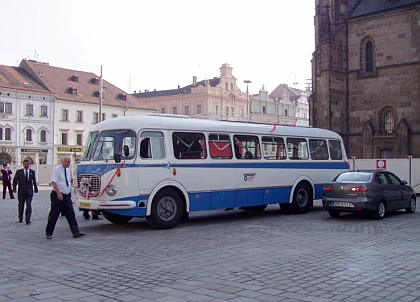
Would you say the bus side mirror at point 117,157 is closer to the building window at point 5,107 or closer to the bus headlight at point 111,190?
the bus headlight at point 111,190

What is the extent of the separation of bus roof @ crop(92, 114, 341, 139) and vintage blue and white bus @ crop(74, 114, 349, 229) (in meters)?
0.03

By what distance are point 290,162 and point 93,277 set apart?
10.8m

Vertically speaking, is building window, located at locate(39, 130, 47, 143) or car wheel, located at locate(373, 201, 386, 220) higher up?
building window, located at locate(39, 130, 47, 143)

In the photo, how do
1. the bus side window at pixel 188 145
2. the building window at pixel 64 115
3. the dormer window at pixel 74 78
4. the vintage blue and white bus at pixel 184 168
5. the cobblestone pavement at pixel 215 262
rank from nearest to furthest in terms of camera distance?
the cobblestone pavement at pixel 215 262, the vintage blue and white bus at pixel 184 168, the bus side window at pixel 188 145, the building window at pixel 64 115, the dormer window at pixel 74 78

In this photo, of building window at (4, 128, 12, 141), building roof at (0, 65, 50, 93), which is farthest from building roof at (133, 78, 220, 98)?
building window at (4, 128, 12, 141)

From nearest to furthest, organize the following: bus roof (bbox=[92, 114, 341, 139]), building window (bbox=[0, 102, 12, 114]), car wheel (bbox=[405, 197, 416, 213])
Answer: bus roof (bbox=[92, 114, 341, 139]) → car wheel (bbox=[405, 197, 416, 213]) → building window (bbox=[0, 102, 12, 114])

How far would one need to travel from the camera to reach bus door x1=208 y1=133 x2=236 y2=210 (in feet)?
50.2

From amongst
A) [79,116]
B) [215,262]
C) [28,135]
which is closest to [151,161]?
[215,262]

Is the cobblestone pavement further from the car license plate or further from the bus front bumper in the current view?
the car license plate

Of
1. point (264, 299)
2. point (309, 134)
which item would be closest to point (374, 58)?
point (309, 134)

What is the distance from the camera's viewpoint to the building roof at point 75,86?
235 feet

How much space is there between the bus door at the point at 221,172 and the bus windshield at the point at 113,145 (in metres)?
2.61

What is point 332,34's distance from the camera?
37.7 metres

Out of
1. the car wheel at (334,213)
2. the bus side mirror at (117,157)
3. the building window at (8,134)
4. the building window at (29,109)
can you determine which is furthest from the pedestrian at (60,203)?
the building window at (29,109)
